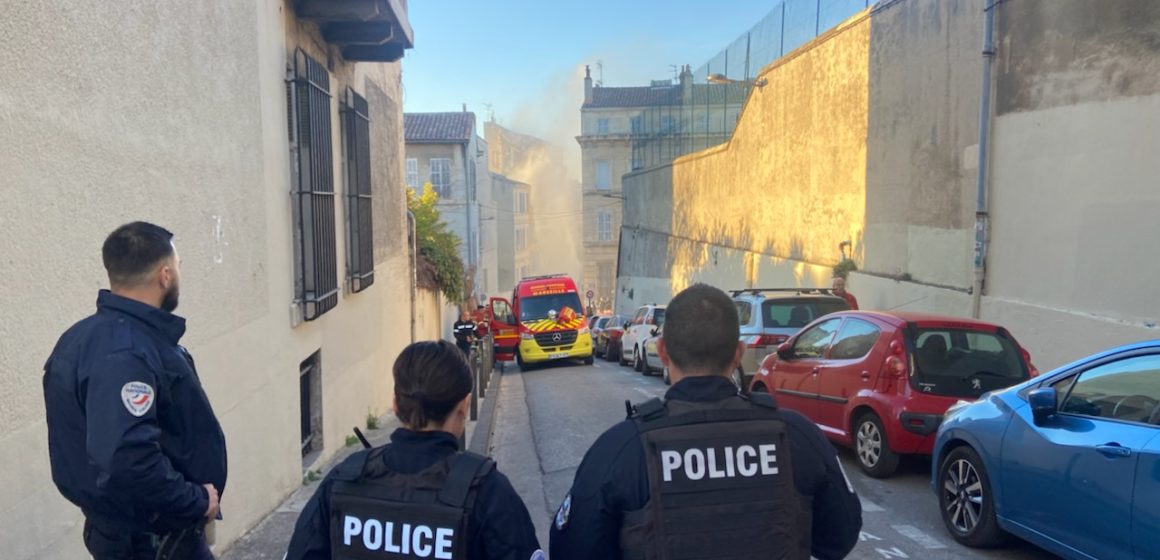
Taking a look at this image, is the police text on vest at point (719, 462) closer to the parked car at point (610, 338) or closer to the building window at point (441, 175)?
the parked car at point (610, 338)

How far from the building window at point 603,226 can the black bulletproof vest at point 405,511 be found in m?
54.8

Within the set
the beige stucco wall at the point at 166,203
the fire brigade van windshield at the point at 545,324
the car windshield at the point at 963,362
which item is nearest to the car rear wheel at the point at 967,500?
the car windshield at the point at 963,362

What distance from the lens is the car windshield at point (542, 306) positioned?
22.9 m

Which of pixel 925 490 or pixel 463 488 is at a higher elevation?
pixel 463 488

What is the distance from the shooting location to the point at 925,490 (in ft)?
23.8

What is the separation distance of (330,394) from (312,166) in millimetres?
2687

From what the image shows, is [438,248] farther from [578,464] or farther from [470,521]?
[470,521]

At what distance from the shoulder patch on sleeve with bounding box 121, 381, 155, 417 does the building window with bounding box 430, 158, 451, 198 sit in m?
35.3

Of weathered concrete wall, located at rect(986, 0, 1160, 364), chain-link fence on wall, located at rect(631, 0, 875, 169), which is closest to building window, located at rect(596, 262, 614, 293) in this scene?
chain-link fence on wall, located at rect(631, 0, 875, 169)

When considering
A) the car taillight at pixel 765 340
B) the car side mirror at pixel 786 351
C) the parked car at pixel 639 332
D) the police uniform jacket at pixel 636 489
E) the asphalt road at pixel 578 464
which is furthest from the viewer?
the parked car at pixel 639 332

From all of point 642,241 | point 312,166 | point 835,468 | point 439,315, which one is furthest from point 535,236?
point 835,468

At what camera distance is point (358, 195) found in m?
10.3

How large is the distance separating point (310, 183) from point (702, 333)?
20.2 ft

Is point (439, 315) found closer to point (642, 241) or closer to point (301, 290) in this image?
point (301, 290)
